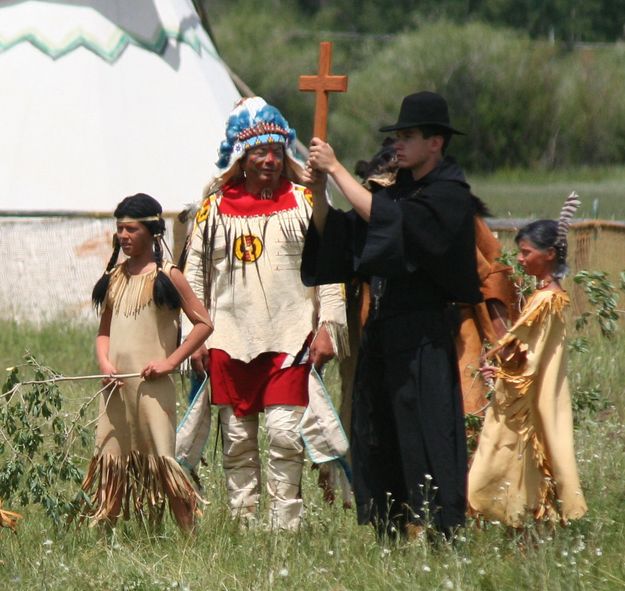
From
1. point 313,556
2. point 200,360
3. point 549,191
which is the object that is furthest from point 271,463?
point 549,191

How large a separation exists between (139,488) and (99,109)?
7.87 meters

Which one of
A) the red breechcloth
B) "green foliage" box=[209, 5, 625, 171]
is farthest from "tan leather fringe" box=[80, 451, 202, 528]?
"green foliage" box=[209, 5, 625, 171]

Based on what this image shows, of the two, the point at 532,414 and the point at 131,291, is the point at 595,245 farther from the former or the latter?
the point at 131,291

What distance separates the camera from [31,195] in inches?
513

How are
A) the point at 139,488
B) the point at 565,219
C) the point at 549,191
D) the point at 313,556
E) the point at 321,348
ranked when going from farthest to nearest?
1. the point at 549,191
2. the point at 321,348
3. the point at 139,488
4. the point at 565,219
5. the point at 313,556

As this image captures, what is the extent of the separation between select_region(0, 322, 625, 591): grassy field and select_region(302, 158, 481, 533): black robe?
0.17m

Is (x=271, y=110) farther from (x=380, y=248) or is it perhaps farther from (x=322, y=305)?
(x=380, y=248)

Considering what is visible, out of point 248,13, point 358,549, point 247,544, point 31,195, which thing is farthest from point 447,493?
point 248,13

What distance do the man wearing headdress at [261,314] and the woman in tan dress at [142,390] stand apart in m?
0.27

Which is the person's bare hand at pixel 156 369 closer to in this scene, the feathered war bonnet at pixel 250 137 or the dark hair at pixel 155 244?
the dark hair at pixel 155 244

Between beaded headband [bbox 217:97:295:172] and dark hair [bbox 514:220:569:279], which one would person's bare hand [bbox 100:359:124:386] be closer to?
beaded headband [bbox 217:97:295:172]

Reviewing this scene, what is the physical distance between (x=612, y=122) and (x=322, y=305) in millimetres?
25835

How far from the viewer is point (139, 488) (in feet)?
19.4

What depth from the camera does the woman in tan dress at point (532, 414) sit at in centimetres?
558
